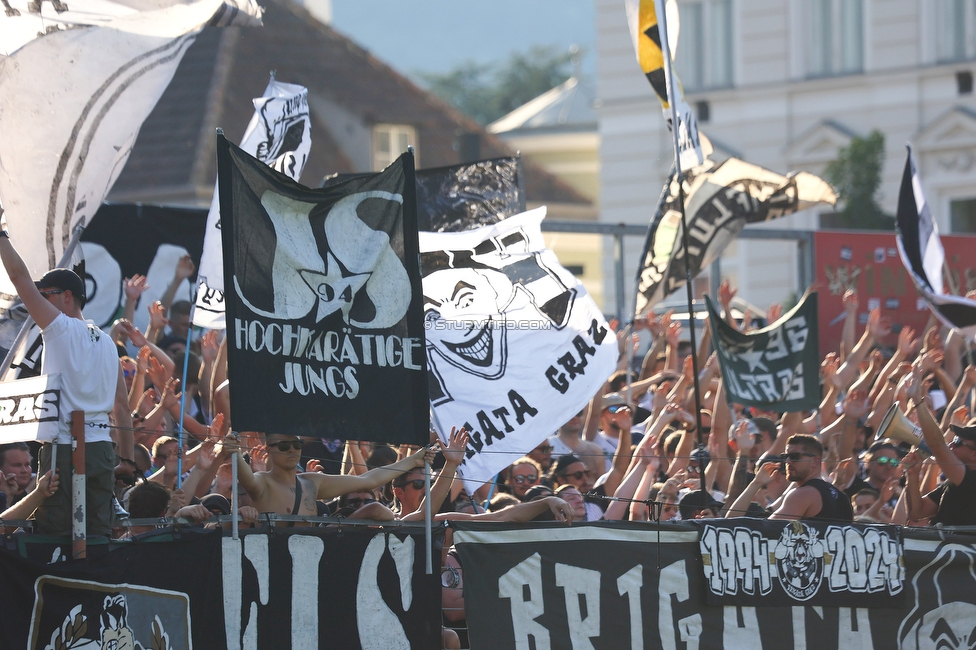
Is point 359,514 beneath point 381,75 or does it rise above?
beneath

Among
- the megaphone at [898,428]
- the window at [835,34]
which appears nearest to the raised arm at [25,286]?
the megaphone at [898,428]

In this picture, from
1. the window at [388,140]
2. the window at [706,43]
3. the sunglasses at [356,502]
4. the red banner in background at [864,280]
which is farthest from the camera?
the window at [388,140]

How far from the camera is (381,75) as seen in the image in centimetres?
3188

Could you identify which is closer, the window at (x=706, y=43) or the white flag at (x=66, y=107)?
the white flag at (x=66, y=107)

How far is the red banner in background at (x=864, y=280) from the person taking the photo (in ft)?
49.4

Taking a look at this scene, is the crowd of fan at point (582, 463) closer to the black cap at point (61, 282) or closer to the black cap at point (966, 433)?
the black cap at point (966, 433)

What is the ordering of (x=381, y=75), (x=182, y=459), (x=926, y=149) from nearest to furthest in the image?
(x=182, y=459) < (x=926, y=149) < (x=381, y=75)

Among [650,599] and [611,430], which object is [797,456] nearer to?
[650,599]

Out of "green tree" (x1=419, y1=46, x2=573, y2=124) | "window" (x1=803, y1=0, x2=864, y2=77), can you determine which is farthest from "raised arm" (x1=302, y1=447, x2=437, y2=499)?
"green tree" (x1=419, y1=46, x2=573, y2=124)

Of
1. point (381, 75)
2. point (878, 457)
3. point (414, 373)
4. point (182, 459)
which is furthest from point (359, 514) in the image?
point (381, 75)

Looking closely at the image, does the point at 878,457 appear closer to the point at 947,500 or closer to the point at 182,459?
the point at 947,500

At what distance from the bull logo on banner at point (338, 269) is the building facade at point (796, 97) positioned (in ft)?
64.3

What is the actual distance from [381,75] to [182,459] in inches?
977

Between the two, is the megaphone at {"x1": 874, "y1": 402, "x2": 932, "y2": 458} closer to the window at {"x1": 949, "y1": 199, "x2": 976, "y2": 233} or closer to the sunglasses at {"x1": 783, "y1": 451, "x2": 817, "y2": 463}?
the sunglasses at {"x1": 783, "y1": 451, "x2": 817, "y2": 463}
